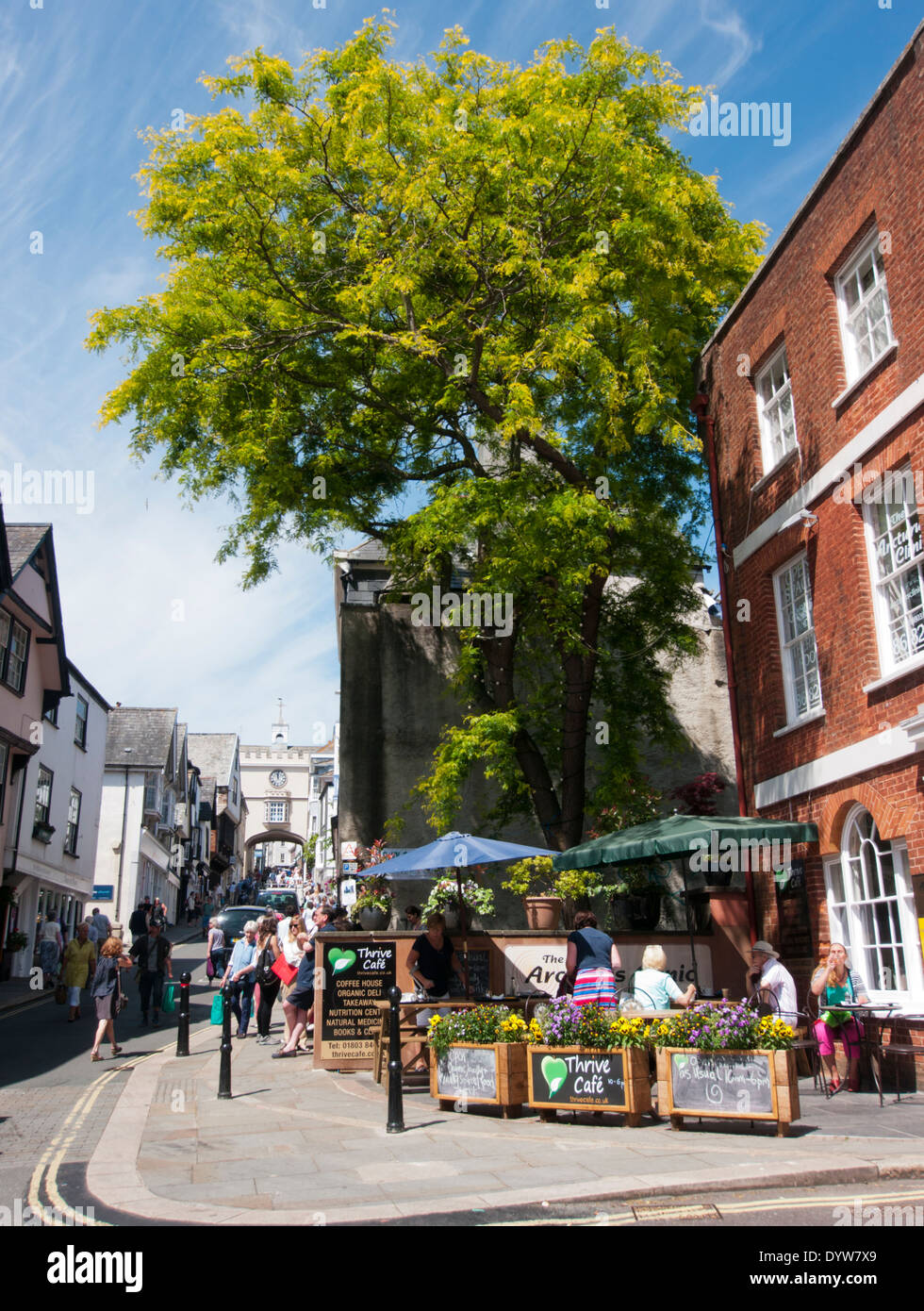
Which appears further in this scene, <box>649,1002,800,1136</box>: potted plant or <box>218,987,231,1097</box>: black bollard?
<box>218,987,231,1097</box>: black bollard

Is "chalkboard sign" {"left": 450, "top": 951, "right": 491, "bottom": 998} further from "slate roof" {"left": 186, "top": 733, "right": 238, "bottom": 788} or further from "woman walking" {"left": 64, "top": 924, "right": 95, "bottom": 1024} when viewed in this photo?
"slate roof" {"left": 186, "top": 733, "right": 238, "bottom": 788}

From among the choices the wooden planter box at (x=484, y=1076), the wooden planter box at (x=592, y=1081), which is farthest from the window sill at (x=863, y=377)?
the wooden planter box at (x=484, y=1076)

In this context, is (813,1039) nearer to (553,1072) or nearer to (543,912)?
(553,1072)

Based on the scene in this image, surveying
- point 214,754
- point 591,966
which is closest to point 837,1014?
point 591,966

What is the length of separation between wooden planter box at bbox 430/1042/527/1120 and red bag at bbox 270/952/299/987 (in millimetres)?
6732

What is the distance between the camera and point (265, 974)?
1573cm

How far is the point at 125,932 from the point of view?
130ft

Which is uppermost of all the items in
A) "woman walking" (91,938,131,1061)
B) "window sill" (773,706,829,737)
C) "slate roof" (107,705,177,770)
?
"slate roof" (107,705,177,770)

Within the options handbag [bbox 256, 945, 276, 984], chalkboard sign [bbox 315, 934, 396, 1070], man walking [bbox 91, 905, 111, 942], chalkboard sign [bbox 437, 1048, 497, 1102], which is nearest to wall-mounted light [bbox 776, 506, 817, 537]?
chalkboard sign [bbox 437, 1048, 497, 1102]

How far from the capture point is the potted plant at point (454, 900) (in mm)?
13828

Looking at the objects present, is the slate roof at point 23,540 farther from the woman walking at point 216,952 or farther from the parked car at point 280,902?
the parked car at point 280,902

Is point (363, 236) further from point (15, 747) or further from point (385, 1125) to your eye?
point (15, 747)

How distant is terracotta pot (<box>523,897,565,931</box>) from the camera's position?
1380 cm

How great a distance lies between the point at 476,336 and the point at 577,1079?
1024cm
